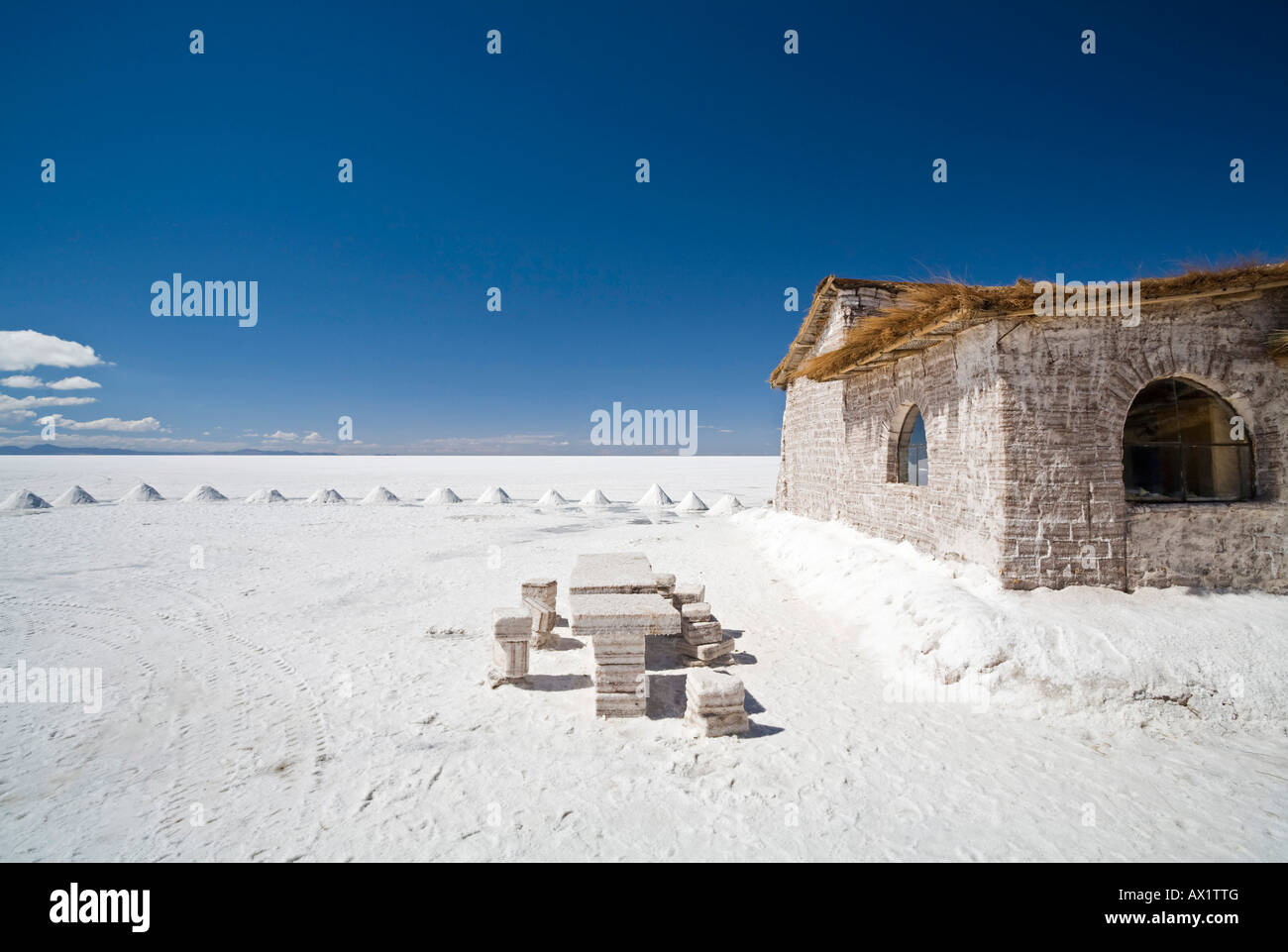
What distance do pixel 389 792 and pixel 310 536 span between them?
15511 mm

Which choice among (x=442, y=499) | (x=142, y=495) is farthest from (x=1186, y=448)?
(x=142, y=495)

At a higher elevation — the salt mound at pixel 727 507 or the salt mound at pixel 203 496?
the salt mound at pixel 203 496

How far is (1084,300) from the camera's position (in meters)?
6.69

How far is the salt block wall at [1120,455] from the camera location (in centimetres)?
669

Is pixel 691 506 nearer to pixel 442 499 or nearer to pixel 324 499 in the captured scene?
pixel 442 499

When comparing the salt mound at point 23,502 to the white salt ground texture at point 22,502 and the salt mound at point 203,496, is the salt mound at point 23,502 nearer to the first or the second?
the white salt ground texture at point 22,502

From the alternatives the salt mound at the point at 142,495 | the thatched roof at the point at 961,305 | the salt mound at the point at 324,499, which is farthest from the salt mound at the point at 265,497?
the thatched roof at the point at 961,305

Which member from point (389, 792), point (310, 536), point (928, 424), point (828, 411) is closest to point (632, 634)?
point (389, 792)

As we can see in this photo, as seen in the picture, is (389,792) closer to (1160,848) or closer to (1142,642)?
(1160,848)

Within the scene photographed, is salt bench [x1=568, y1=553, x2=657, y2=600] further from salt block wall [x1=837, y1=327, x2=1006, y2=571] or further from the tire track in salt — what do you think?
salt block wall [x1=837, y1=327, x2=1006, y2=571]

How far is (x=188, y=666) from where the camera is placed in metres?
7.02

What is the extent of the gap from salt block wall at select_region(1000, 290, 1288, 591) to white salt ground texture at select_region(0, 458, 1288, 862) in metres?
0.40
